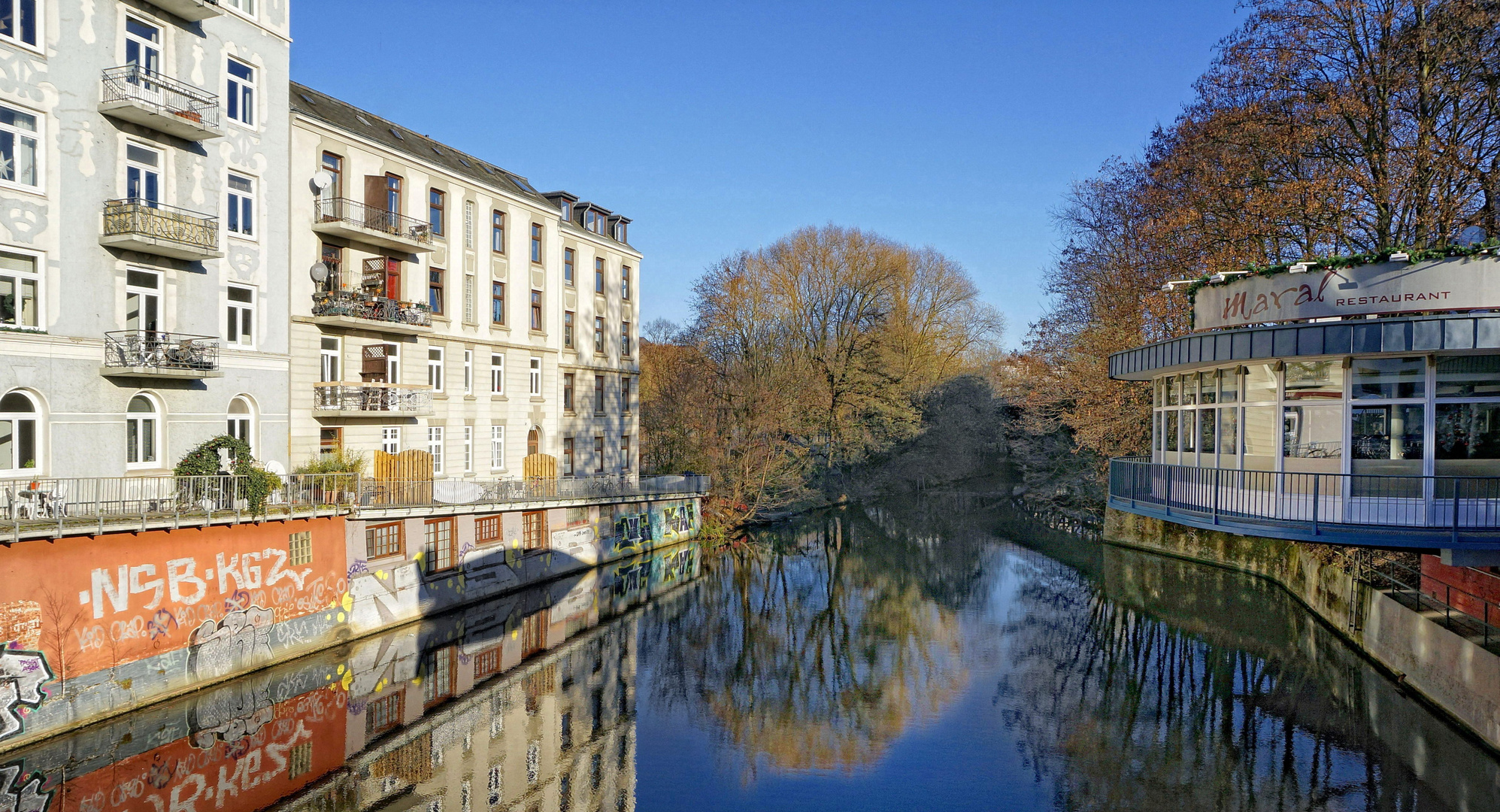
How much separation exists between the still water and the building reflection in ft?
0.17

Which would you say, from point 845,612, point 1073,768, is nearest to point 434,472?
point 845,612

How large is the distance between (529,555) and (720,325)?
738 inches

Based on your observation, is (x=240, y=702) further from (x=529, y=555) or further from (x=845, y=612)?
(x=845, y=612)

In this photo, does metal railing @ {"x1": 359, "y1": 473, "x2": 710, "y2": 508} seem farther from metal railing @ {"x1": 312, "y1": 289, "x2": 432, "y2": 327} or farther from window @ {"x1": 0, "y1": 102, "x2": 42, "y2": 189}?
window @ {"x1": 0, "y1": 102, "x2": 42, "y2": 189}

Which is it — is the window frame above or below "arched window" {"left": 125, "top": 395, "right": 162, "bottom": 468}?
above

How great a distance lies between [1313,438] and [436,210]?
902 inches

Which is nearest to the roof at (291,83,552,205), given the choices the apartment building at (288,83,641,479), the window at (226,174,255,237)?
the apartment building at (288,83,641,479)

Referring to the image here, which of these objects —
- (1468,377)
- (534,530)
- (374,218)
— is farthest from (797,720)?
(374,218)

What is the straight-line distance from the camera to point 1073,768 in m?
14.2

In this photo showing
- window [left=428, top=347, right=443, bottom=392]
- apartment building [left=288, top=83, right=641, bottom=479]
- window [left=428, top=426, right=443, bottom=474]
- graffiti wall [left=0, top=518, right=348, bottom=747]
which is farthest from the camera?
Answer: window [left=428, top=347, right=443, bottom=392]

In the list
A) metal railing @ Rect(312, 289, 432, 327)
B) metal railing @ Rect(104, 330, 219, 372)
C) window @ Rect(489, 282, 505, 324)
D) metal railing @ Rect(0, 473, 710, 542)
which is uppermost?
window @ Rect(489, 282, 505, 324)

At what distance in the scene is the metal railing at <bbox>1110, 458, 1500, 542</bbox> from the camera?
12.2m

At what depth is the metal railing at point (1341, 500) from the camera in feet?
40.0

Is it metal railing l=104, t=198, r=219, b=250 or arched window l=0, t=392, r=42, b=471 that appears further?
metal railing l=104, t=198, r=219, b=250
